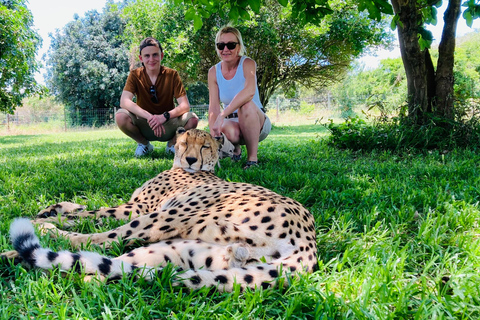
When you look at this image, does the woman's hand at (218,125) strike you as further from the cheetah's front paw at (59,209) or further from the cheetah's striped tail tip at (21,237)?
the cheetah's striped tail tip at (21,237)

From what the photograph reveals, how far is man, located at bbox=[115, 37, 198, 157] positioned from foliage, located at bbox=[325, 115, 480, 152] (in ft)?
9.12

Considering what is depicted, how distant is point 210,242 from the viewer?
1.54 m

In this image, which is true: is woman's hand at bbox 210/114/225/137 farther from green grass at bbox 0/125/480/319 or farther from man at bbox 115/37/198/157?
man at bbox 115/37/198/157

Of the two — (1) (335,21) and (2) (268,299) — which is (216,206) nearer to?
(2) (268,299)

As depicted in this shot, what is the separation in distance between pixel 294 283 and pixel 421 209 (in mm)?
1595

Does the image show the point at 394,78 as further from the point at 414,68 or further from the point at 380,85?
the point at 414,68

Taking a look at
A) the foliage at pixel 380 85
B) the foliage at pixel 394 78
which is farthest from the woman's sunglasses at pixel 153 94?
the foliage at pixel 380 85

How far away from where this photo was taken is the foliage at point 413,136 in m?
4.93

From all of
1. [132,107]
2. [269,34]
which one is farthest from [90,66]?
[132,107]

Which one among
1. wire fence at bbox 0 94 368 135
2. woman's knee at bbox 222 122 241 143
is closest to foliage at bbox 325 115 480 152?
woman's knee at bbox 222 122 241 143

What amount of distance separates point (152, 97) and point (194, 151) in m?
2.42

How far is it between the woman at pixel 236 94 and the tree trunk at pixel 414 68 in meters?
2.66

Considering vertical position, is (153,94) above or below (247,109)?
above

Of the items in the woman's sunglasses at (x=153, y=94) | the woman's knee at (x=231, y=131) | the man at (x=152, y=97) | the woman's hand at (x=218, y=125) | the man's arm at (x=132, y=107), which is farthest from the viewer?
the woman's sunglasses at (x=153, y=94)
